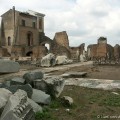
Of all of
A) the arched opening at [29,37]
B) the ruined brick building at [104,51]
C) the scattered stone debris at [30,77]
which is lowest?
the scattered stone debris at [30,77]

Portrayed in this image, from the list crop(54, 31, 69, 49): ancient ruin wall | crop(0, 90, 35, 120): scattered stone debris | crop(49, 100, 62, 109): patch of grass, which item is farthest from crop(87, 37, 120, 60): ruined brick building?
crop(0, 90, 35, 120): scattered stone debris

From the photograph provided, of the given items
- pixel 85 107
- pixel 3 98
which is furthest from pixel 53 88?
pixel 3 98

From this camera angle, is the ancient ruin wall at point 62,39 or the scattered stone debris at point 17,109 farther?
the ancient ruin wall at point 62,39

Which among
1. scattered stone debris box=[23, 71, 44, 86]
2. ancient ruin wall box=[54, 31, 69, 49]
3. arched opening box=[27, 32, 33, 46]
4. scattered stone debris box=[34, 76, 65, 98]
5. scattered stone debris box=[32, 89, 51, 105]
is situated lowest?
scattered stone debris box=[32, 89, 51, 105]

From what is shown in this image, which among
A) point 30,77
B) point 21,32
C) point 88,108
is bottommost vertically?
point 88,108

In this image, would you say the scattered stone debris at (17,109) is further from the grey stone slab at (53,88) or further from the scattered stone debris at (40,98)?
the grey stone slab at (53,88)

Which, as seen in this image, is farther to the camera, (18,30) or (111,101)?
(18,30)

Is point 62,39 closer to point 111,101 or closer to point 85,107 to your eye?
→ point 111,101

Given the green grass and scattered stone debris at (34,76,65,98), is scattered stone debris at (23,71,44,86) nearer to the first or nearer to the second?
scattered stone debris at (34,76,65,98)

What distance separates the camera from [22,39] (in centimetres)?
5484

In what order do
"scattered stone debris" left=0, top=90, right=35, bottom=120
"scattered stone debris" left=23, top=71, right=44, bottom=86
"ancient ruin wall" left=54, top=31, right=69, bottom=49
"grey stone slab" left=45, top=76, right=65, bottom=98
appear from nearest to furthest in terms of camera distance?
"scattered stone debris" left=0, top=90, right=35, bottom=120, "grey stone slab" left=45, top=76, right=65, bottom=98, "scattered stone debris" left=23, top=71, right=44, bottom=86, "ancient ruin wall" left=54, top=31, right=69, bottom=49

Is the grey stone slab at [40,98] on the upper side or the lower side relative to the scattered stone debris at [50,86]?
lower

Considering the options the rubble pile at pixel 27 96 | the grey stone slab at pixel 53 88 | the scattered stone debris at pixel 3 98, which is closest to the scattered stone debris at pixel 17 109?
the rubble pile at pixel 27 96

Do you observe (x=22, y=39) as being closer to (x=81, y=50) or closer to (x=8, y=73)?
(x=81, y=50)
